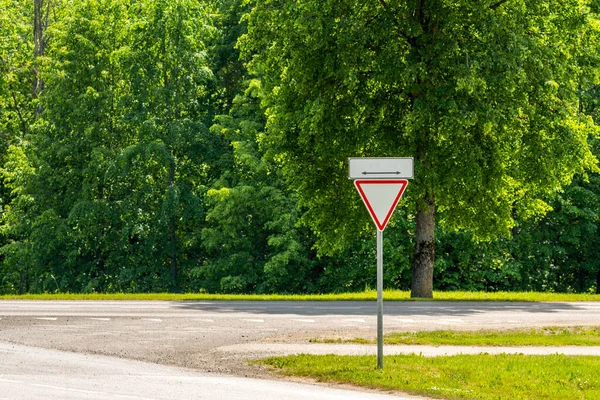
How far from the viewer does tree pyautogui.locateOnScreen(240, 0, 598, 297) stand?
27109mm

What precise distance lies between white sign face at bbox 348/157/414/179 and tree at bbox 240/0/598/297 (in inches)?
464

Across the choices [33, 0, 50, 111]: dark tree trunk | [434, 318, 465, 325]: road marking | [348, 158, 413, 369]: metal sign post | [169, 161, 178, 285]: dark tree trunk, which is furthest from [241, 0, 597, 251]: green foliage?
[33, 0, 50, 111]: dark tree trunk

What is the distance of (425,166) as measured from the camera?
28.3 metres

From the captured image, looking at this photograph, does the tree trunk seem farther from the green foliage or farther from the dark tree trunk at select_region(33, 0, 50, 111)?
the dark tree trunk at select_region(33, 0, 50, 111)

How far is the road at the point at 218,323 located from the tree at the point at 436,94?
374cm

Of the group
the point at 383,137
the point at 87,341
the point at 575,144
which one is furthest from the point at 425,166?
the point at 87,341

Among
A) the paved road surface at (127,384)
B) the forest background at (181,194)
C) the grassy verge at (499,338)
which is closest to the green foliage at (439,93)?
the grassy verge at (499,338)

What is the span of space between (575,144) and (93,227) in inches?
911

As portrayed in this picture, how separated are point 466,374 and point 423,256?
55.2ft

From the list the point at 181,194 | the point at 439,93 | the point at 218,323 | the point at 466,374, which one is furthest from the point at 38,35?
the point at 466,374

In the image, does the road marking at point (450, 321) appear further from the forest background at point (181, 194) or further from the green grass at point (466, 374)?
the forest background at point (181, 194)

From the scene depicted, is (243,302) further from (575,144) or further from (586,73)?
(586,73)

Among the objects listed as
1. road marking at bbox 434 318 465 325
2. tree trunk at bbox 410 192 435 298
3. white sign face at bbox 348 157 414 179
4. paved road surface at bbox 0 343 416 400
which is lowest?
paved road surface at bbox 0 343 416 400

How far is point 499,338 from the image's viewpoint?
18.6 m
